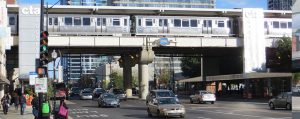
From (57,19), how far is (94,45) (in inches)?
268

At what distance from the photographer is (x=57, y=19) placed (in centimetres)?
5978

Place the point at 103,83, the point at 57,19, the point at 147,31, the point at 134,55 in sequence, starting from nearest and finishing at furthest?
the point at 57,19, the point at 147,31, the point at 134,55, the point at 103,83

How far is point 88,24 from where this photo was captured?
6222cm

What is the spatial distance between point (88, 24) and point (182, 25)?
1255 centimetres

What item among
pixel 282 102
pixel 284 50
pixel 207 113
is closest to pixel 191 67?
pixel 284 50

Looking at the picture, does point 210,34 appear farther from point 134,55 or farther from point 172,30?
point 134,55

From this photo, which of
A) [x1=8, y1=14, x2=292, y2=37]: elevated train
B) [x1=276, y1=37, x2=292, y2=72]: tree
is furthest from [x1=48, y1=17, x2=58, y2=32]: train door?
[x1=276, y1=37, x2=292, y2=72]: tree

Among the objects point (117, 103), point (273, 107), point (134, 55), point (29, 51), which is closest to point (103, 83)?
point (134, 55)

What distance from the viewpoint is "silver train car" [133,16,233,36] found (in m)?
63.3

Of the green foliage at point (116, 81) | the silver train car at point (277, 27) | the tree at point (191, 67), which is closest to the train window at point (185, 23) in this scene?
the silver train car at point (277, 27)

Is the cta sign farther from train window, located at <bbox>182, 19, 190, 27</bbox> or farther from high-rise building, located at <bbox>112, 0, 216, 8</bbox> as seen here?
high-rise building, located at <bbox>112, 0, 216, 8</bbox>

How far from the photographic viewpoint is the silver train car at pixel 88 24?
198 feet

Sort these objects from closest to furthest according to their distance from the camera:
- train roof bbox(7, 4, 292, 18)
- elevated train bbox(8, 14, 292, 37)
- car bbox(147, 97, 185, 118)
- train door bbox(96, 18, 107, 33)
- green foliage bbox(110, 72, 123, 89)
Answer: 1. car bbox(147, 97, 185, 118)
2. elevated train bbox(8, 14, 292, 37)
3. train door bbox(96, 18, 107, 33)
4. train roof bbox(7, 4, 292, 18)
5. green foliage bbox(110, 72, 123, 89)

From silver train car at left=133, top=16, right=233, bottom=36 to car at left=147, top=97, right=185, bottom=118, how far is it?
109 ft
